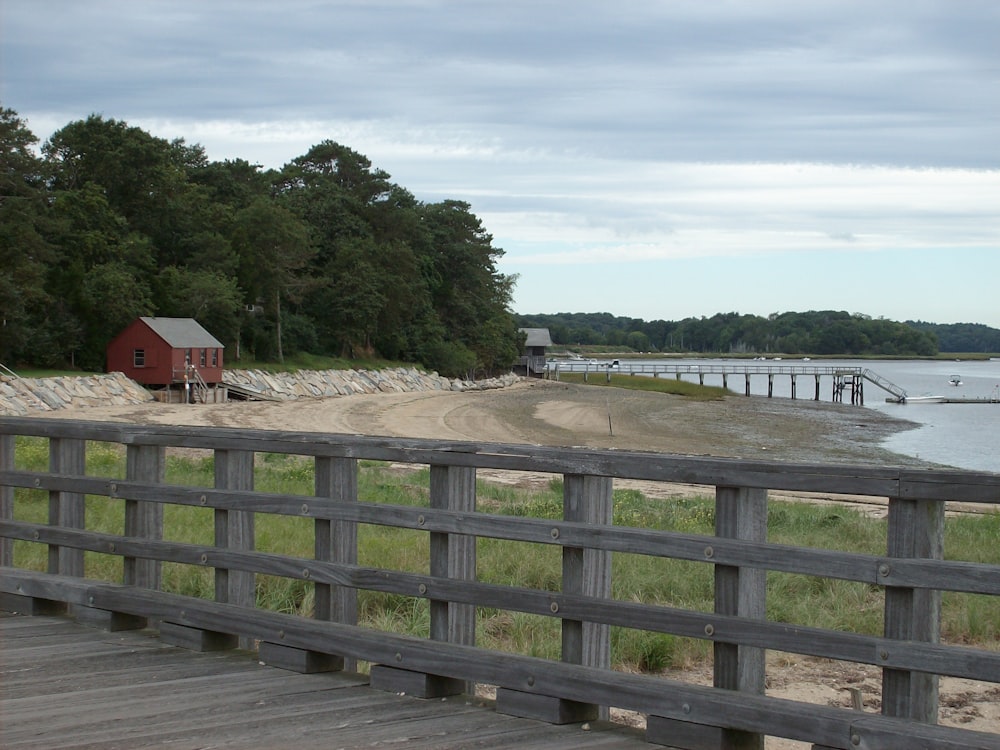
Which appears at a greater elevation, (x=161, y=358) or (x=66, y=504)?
(x=161, y=358)

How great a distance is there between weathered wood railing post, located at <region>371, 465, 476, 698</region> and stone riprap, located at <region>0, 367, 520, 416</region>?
130 feet

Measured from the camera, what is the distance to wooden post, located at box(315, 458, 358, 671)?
5.56 m

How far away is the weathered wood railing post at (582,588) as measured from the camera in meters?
4.82

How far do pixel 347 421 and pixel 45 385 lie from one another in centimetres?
1264

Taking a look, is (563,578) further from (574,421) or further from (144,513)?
(574,421)

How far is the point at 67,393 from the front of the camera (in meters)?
46.4

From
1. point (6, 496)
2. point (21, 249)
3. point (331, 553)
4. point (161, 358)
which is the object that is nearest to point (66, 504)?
point (6, 496)

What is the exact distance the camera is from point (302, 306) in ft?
258

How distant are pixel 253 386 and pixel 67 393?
14454 millimetres

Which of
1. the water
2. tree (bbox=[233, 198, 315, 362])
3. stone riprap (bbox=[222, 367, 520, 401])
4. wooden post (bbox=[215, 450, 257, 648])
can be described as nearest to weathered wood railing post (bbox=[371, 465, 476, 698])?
wooden post (bbox=[215, 450, 257, 648])

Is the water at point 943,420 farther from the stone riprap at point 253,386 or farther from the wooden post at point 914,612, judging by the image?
the wooden post at point 914,612

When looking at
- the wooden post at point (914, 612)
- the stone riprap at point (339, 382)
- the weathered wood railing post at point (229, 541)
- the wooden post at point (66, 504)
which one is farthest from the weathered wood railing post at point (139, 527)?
the stone riprap at point (339, 382)

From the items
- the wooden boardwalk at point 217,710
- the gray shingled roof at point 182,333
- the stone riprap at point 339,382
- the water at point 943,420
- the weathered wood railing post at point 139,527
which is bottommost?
the water at point 943,420

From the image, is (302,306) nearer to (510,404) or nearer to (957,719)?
(510,404)
